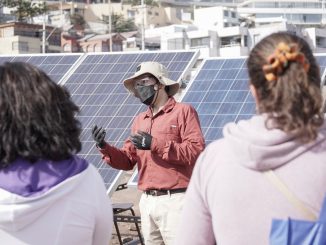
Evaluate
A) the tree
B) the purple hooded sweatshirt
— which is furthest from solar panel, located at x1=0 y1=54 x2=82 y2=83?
the tree

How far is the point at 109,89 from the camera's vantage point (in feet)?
27.4

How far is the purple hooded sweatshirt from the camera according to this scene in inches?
88.7

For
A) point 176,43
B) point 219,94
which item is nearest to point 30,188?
point 219,94

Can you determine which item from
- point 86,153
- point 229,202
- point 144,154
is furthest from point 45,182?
point 86,153

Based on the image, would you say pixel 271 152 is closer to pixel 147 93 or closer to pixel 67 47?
pixel 147 93

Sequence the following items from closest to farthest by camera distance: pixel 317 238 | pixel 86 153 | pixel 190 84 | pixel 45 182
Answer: pixel 317 238
pixel 45 182
pixel 86 153
pixel 190 84

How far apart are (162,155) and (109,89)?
3965 millimetres

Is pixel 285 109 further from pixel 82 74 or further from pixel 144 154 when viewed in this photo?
pixel 82 74

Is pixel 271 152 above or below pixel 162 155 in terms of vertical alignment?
above

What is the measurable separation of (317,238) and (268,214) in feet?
0.59

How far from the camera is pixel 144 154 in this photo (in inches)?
187

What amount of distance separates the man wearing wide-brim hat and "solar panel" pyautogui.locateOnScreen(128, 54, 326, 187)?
226cm

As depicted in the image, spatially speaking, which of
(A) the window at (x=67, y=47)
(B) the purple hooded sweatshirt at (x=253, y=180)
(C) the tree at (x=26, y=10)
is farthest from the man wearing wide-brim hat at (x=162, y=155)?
(C) the tree at (x=26, y=10)

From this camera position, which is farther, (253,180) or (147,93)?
(147,93)
